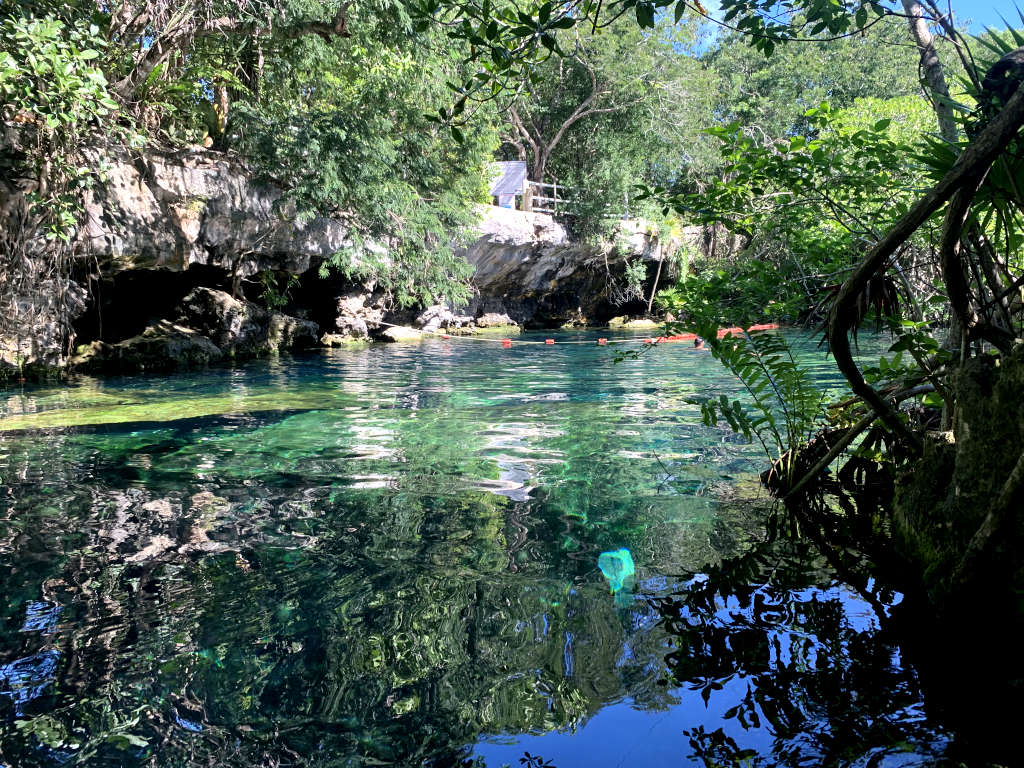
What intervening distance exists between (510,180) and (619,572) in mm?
28920

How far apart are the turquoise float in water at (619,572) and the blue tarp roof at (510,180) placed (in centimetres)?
2719

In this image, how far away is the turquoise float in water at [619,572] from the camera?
3.46 m

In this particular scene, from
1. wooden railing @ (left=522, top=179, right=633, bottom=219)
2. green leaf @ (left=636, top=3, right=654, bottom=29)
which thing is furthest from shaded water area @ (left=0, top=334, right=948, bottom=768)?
wooden railing @ (left=522, top=179, right=633, bottom=219)

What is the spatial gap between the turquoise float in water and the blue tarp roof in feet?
89.2

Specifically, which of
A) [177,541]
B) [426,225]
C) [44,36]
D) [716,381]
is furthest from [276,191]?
[177,541]

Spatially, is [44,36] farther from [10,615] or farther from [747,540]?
[747,540]

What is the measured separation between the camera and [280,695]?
2602 mm

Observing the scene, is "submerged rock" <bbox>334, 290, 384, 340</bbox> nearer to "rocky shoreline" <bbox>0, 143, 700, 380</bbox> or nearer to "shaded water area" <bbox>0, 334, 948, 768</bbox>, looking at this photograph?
"rocky shoreline" <bbox>0, 143, 700, 380</bbox>

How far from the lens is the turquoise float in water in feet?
11.3

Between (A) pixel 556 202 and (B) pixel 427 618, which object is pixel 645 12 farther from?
(A) pixel 556 202

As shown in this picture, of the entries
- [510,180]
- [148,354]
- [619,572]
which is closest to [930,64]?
[619,572]

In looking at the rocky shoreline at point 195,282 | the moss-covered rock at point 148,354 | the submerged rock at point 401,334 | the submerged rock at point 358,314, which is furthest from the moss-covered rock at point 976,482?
the submerged rock at point 401,334

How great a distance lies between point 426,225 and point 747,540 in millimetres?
16103

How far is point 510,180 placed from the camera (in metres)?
30.9
